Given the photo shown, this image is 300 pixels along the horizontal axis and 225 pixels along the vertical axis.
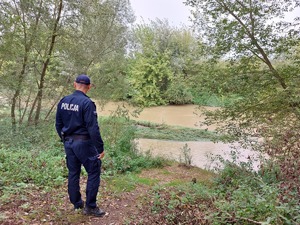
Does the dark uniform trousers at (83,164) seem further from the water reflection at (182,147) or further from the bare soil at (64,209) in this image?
the water reflection at (182,147)

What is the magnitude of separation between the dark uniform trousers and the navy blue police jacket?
0.09 m

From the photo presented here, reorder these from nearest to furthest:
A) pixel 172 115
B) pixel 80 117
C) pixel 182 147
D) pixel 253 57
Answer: pixel 80 117 < pixel 253 57 < pixel 182 147 < pixel 172 115

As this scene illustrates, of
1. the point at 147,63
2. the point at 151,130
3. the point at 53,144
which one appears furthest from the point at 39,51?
the point at 147,63

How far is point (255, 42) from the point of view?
5453 millimetres

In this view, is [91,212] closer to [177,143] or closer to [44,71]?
[44,71]

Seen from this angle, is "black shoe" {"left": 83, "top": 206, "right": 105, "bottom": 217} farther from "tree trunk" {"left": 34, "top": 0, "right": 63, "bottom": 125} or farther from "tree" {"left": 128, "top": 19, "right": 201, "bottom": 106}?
"tree" {"left": 128, "top": 19, "right": 201, "bottom": 106}

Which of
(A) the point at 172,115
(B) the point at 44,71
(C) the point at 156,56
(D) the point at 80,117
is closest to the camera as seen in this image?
(D) the point at 80,117

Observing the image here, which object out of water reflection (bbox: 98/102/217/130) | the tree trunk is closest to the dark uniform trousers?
the tree trunk

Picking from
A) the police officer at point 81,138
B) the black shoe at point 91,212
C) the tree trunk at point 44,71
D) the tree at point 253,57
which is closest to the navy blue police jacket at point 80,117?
the police officer at point 81,138

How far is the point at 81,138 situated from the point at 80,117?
9.0 inches

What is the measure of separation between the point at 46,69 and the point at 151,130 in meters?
8.23

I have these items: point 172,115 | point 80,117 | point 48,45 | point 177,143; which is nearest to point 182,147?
point 177,143

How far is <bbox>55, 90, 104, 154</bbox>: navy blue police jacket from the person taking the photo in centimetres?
284

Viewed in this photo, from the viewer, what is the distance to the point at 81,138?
294cm
